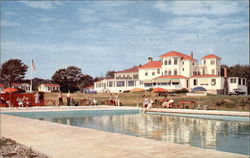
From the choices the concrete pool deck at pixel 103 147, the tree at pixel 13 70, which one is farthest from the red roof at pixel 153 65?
the concrete pool deck at pixel 103 147

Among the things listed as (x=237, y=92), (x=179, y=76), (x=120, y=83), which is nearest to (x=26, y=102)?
(x=179, y=76)

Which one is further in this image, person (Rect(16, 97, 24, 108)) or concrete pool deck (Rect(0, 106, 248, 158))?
person (Rect(16, 97, 24, 108))

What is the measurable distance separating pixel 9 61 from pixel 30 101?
41.1m

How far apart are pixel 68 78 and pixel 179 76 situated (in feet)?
116

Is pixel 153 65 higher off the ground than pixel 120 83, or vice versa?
pixel 153 65

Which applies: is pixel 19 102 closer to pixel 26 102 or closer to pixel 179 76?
pixel 26 102

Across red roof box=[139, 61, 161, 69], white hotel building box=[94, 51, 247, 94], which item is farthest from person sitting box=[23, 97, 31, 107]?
red roof box=[139, 61, 161, 69]

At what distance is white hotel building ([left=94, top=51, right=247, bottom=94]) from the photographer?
50844 millimetres

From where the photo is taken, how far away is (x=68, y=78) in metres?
77.8

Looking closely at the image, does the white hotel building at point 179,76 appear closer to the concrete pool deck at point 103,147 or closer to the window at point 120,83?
the window at point 120,83

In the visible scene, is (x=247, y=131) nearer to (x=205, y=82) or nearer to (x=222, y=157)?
(x=222, y=157)

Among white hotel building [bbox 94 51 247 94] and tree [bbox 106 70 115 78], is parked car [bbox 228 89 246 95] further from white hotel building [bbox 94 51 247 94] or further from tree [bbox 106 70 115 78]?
tree [bbox 106 70 115 78]

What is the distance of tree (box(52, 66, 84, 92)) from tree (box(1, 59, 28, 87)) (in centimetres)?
1083

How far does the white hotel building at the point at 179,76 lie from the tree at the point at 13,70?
783 inches
